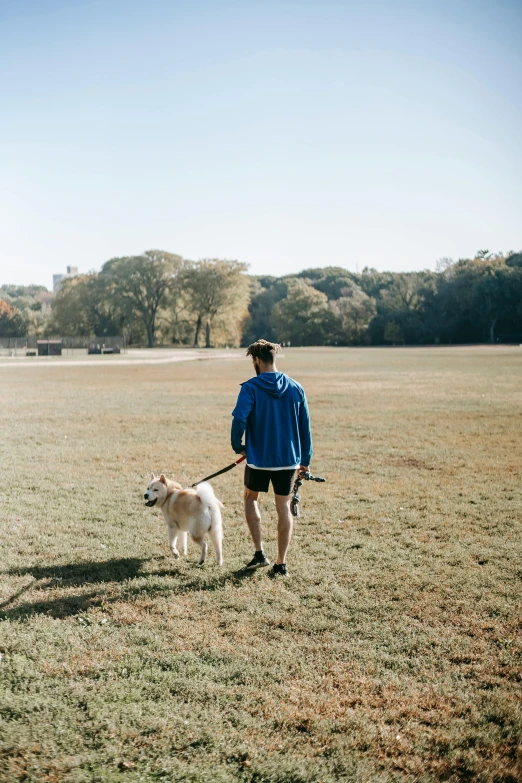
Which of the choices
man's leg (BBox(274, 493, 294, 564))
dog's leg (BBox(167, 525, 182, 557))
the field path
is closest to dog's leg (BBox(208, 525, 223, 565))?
dog's leg (BBox(167, 525, 182, 557))

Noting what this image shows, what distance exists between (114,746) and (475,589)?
3.46 meters

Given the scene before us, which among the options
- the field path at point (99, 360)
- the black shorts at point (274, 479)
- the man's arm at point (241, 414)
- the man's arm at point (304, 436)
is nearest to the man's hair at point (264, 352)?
the man's arm at point (241, 414)

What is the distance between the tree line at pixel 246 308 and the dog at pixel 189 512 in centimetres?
7904

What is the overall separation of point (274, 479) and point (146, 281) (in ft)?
268

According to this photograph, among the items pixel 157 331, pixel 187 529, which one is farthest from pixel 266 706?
pixel 157 331

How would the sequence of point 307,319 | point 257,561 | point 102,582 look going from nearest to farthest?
point 102,582 < point 257,561 < point 307,319

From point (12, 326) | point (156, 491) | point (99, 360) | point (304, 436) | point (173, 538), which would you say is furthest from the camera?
point (12, 326)

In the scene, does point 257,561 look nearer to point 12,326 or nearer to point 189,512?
point 189,512

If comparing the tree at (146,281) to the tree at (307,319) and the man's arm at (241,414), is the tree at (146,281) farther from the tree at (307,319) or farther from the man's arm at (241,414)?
the man's arm at (241,414)

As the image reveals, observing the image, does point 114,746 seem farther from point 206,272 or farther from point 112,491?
point 206,272

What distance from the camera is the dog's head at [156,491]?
237 inches

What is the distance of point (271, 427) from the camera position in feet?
18.0

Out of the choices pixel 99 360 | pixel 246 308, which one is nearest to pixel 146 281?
A: pixel 246 308

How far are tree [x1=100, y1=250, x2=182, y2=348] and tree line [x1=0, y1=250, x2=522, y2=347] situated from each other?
0.14 m
